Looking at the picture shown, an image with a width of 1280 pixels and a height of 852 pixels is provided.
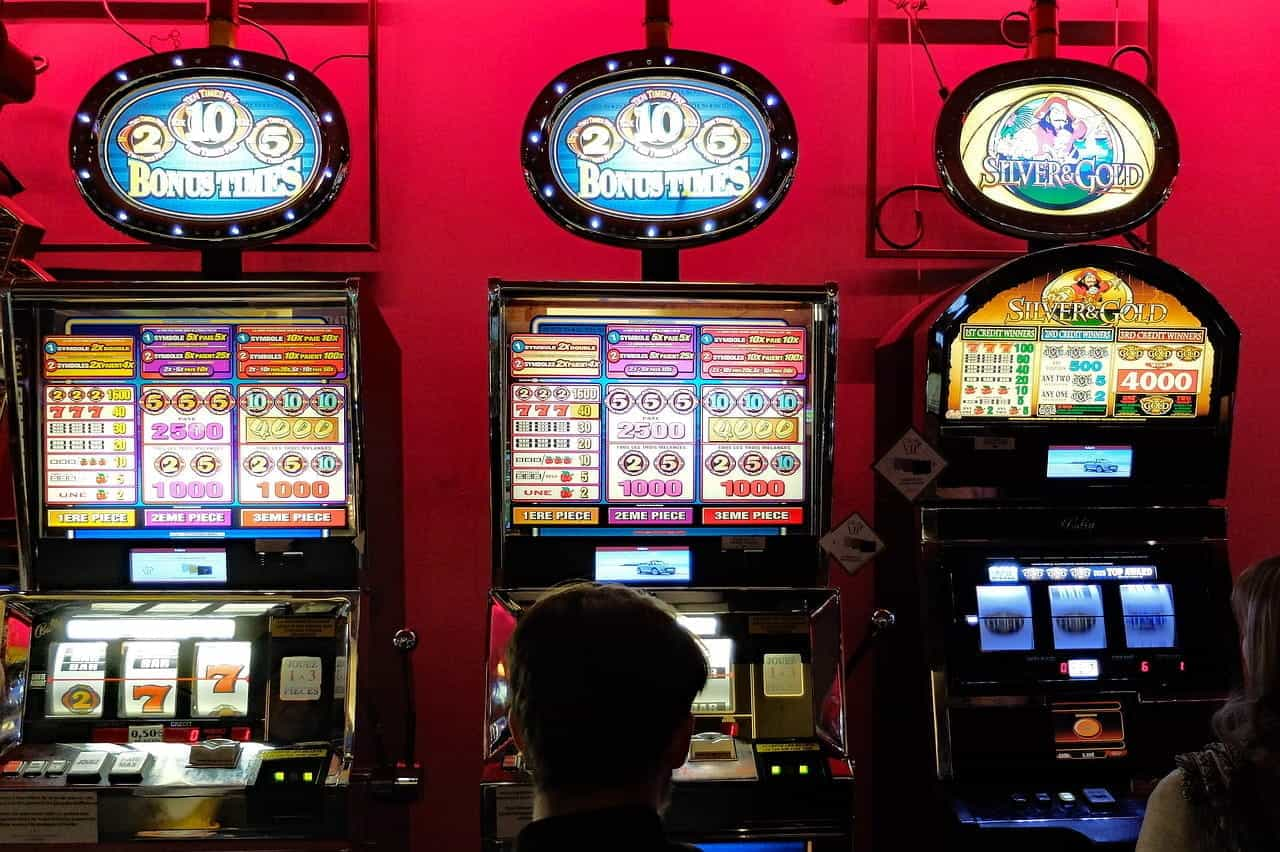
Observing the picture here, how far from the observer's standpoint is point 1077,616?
9.41 feet

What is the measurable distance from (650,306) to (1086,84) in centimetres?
150

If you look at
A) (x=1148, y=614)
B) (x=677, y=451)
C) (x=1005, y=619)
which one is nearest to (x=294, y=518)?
(x=677, y=451)

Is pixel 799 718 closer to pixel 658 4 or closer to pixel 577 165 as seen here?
pixel 577 165

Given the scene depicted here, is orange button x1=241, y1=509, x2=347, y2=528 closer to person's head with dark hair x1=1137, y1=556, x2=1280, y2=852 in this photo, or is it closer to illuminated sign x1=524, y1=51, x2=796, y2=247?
illuminated sign x1=524, y1=51, x2=796, y2=247

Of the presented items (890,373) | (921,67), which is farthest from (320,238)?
(921,67)

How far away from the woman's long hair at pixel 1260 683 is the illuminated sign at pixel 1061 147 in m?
1.51

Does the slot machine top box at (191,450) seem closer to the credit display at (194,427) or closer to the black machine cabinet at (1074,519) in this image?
the credit display at (194,427)

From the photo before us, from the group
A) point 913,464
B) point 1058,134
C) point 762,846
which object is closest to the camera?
point 762,846

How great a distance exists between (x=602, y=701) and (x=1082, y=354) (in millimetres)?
2165

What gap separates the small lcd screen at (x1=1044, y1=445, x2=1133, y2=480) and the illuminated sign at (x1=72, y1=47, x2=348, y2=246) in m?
2.21

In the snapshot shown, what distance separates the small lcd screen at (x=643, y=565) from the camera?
9.41ft

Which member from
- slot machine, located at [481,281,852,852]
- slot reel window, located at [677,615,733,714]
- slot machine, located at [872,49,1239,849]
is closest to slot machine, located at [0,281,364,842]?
slot machine, located at [481,281,852,852]

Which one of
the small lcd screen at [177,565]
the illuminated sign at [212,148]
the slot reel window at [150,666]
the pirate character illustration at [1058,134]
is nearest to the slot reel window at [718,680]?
the slot reel window at [150,666]

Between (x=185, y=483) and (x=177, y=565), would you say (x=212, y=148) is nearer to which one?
(x=185, y=483)
